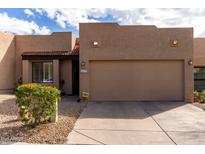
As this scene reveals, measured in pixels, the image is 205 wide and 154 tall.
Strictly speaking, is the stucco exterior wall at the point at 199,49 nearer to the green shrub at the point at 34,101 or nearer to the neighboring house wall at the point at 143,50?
the neighboring house wall at the point at 143,50

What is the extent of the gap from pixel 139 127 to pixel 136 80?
762cm

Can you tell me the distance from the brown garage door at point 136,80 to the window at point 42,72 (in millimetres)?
4383

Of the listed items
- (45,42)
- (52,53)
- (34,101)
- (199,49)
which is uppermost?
(45,42)

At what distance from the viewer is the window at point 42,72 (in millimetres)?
19547

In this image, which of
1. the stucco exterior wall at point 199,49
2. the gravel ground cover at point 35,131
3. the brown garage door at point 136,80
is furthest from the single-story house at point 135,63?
the gravel ground cover at point 35,131

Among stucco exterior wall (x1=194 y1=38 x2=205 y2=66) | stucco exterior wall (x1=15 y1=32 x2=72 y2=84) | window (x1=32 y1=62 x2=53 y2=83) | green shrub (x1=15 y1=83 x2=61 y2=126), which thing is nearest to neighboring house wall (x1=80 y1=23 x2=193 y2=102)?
stucco exterior wall (x1=15 y1=32 x2=72 y2=84)

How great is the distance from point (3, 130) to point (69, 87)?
10944 millimetres

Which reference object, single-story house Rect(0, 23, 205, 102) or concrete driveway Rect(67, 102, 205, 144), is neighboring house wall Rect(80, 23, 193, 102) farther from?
concrete driveway Rect(67, 102, 205, 144)

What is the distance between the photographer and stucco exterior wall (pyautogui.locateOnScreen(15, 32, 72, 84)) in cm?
1941

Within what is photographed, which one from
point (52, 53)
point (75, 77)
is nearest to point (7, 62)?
point (52, 53)

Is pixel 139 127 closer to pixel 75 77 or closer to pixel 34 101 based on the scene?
pixel 34 101

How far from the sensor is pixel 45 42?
19562 millimetres

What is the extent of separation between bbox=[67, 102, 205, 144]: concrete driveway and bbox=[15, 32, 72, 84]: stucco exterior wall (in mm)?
8122
